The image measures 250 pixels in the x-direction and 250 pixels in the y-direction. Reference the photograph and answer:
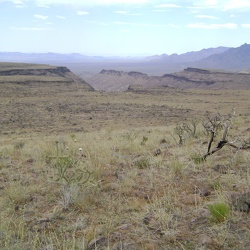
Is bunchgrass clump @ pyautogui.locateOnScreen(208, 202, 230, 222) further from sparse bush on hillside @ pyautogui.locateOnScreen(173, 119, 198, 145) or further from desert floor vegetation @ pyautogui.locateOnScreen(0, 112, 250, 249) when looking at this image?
sparse bush on hillside @ pyautogui.locateOnScreen(173, 119, 198, 145)

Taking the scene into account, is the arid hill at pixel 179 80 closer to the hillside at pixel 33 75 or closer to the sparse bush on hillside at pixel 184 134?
the hillside at pixel 33 75

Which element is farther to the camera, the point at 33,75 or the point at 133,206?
the point at 33,75

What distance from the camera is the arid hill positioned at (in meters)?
71.2

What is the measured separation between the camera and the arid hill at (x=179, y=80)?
71.2 meters

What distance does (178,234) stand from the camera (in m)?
2.86

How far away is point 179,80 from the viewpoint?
83.3 m

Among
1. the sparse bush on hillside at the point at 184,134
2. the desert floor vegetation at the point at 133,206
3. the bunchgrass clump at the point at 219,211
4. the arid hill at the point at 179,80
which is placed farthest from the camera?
the arid hill at the point at 179,80

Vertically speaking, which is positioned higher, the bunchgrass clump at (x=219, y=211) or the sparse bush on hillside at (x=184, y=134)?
the bunchgrass clump at (x=219, y=211)

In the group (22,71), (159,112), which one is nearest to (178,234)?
(159,112)

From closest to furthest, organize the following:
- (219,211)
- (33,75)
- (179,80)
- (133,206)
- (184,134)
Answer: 1. (219,211)
2. (133,206)
3. (184,134)
4. (33,75)
5. (179,80)

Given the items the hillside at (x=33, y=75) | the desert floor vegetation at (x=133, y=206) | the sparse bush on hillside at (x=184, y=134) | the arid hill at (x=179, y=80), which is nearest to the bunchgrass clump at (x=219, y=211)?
the desert floor vegetation at (x=133, y=206)

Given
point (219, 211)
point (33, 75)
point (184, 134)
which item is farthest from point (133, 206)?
point (33, 75)

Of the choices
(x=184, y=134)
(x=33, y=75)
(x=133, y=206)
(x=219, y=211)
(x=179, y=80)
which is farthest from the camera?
(x=179, y=80)

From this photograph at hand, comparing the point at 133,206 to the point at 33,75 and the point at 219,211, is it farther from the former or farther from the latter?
the point at 33,75
